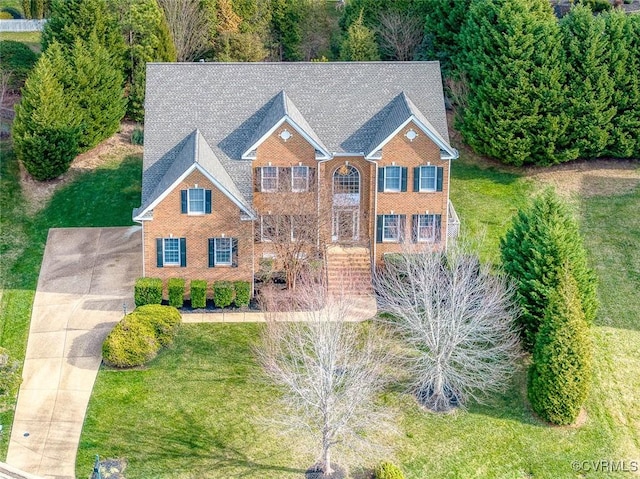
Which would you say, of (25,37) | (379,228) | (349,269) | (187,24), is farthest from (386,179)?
(25,37)

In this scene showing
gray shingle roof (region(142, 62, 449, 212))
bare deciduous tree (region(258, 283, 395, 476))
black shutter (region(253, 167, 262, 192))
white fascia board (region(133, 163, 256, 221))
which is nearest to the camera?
bare deciduous tree (region(258, 283, 395, 476))

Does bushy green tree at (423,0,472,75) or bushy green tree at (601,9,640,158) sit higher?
bushy green tree at (423,0,472,75)

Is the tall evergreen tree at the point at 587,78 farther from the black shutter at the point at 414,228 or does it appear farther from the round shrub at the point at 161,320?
the round shrub at the point at 161,320

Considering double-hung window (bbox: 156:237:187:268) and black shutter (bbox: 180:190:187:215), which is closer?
black shutter (bbox: 180:190:187:215)

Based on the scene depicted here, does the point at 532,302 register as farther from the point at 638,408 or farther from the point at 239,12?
the point at 239,12

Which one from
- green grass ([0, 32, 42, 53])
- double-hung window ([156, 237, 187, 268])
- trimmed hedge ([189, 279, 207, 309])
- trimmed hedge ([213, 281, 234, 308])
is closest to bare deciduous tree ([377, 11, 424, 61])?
green grass ([0, 32, 42, 53])

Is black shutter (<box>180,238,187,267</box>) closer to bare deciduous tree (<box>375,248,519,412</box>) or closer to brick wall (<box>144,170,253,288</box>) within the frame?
brick wall (<box>144,170,253,288</box>)

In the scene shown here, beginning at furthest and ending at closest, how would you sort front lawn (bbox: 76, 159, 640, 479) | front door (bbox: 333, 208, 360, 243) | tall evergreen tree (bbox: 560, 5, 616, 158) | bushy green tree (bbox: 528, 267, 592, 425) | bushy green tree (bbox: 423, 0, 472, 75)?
1. bushy green tree (bbox: 423, 0, 472, 75)
2. tall evergreen tree (bbox: 560, 5, 616, 158)
3. front door (bbox: 333, 208, 360, 243)
4. bushy green tree (bbox: 528, 267, 592, 425)
5. front lawn (bbox: 76, 159, 640, 479)
